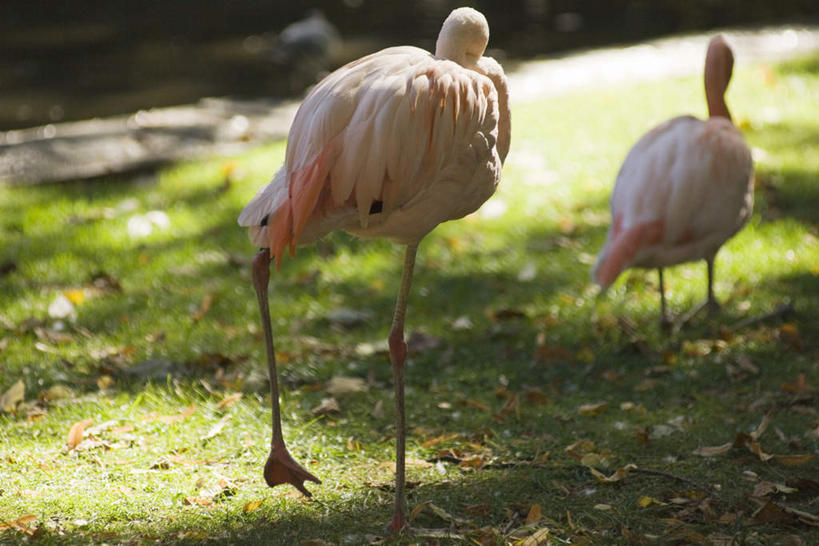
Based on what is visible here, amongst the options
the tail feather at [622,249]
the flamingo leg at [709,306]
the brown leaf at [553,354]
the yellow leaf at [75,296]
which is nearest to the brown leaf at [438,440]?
the brown leaf at [553,354]

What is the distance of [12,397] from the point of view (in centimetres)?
364

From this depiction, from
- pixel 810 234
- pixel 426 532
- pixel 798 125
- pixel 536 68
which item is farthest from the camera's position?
pixel 536 68

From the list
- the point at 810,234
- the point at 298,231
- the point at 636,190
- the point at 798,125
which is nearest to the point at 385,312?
the point at 636,190

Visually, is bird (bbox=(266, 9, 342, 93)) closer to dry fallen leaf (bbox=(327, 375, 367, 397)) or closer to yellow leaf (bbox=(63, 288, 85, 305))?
yellow leaf (bbox=(63, 288, 85, 305))

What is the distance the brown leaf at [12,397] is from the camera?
3.59 metres

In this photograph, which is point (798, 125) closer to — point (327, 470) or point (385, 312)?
point (385, 312)

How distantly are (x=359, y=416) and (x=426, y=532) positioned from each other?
35.5 inches

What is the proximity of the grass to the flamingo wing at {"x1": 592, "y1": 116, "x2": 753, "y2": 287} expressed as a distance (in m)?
0.43

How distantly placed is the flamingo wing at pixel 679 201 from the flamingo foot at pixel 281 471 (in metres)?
1.64

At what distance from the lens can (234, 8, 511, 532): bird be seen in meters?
2.71

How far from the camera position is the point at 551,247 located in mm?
5242

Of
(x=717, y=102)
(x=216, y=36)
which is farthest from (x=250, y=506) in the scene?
(x=216, y=36)

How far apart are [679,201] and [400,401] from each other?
183 centimetres

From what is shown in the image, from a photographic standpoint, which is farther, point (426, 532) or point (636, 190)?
point (636, 190)
